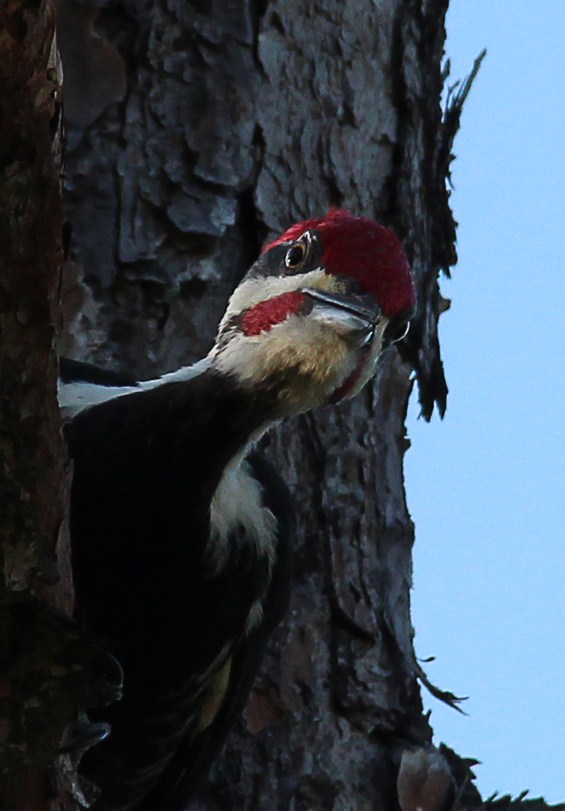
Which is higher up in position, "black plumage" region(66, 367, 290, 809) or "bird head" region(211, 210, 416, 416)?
"bird head" region(211, 210, 416, 416)

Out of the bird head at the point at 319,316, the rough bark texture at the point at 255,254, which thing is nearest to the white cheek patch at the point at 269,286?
the bird head at the point at 319,316

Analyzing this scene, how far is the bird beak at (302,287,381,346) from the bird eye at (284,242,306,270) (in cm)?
13

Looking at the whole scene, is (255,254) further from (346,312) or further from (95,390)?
(346,312)

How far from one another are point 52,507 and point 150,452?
0.71 meters

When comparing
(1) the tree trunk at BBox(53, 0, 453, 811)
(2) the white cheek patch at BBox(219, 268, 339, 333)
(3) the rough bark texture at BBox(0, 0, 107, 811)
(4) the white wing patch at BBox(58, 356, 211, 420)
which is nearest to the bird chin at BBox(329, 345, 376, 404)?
(2) the white cheek patch at BBox(219, 268, 339, 333)

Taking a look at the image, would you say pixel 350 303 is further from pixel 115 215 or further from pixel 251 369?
pixel 115 215

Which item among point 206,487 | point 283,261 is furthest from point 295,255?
point 206,487

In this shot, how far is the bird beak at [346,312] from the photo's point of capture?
83.6 inches

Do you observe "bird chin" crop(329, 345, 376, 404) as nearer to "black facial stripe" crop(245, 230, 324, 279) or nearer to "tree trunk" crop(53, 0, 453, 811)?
"black facial stripe" crop(245, 230, 324, 279)

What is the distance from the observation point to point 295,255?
2359 millimetres

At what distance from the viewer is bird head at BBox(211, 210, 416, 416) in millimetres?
2129

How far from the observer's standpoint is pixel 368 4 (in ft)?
9.88

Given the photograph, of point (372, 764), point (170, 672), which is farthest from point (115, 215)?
point (372, 764)

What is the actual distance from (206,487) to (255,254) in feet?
1.90
